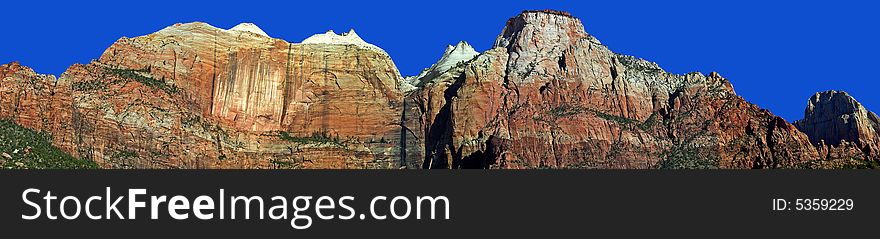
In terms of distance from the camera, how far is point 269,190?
114938 mm

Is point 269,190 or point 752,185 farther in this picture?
point 752,185

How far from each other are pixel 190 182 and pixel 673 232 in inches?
1164

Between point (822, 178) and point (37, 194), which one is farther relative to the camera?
point (822, 178)

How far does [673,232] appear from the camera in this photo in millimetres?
116062

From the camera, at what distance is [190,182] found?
116 m

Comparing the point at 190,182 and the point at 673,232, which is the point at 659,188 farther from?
the point at 190,182

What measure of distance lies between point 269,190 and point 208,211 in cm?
400

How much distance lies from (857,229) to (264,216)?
37.3 meters

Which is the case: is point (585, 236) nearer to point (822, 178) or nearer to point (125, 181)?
point (822, 178)

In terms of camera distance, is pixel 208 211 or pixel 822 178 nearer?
pixel 208 211

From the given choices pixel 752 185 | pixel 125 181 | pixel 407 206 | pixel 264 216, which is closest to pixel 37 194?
pixel 125 181

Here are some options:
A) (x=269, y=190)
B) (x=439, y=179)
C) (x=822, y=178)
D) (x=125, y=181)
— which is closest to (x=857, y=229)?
(x=822, y=178)

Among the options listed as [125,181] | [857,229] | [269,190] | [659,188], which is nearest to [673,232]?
[659,188]

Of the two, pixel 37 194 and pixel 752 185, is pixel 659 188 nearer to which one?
pixel 752 185
